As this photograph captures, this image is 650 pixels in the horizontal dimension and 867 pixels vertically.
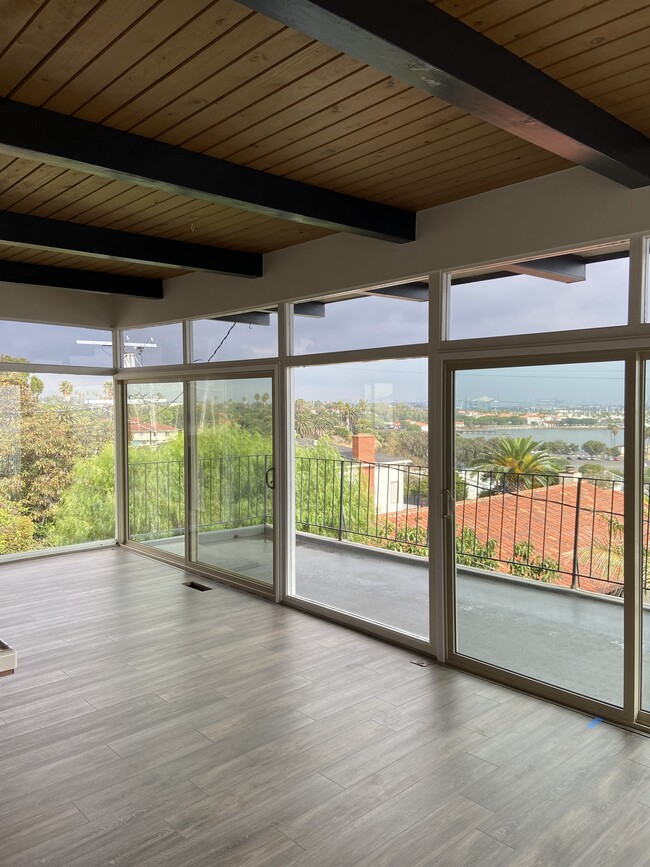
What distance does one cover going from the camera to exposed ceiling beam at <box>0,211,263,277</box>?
13.9ft

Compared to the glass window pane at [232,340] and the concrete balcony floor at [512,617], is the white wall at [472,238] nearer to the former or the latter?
the glass window pane at [232,340]

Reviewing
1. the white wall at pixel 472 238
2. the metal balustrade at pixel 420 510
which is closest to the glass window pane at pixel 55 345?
the metal balustrade at pixel 420 510

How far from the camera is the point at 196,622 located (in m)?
4.79

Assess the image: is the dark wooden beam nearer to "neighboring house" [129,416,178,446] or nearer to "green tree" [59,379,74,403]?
"neighboring house" [129,416,178,446]

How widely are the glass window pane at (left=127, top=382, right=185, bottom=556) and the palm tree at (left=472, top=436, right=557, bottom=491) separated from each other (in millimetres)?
3604

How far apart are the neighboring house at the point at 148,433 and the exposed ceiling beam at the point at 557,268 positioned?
4.04 m

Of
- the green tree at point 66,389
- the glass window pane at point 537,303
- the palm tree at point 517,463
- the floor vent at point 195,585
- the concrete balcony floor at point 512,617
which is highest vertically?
the glass window pane at point 537,303

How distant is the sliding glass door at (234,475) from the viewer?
17.9ft

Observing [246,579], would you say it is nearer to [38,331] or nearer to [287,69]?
[38,331]

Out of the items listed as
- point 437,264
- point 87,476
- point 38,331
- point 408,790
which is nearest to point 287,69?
point 437,264

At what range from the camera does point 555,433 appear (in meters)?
3.51

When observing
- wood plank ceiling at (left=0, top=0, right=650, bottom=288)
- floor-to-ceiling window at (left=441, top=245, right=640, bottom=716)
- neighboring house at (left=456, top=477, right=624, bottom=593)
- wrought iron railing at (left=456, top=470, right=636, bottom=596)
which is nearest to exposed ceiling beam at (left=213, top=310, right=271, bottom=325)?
wood plank ceiling at (left=0, top=0, right=650, bottom=288)

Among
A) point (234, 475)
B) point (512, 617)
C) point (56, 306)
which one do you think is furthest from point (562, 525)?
point (56, 306)

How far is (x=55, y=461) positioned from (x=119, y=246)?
9.91ft
